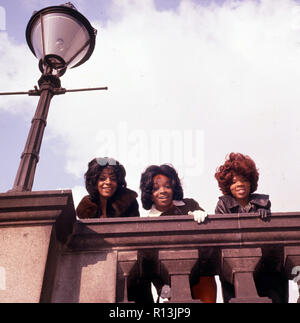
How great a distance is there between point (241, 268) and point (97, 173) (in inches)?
138

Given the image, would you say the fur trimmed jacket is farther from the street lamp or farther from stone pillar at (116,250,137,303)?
stone pillar at (116,250,137,303)

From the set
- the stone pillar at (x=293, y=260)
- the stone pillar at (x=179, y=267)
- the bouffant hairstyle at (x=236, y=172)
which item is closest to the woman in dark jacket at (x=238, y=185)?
the bouffant hairstyle at (x=236, y=172)

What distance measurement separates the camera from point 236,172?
23.2ft

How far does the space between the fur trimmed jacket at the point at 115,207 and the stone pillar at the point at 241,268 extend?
7.30ft

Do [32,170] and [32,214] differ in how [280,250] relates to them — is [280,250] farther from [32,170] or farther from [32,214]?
[32,170]

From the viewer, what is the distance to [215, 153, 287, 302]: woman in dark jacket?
16.5 ft

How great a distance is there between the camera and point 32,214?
477cm

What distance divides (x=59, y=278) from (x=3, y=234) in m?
0.69

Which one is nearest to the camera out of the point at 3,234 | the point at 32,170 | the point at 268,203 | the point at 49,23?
the point at 3,234

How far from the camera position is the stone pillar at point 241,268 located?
14.4 feet

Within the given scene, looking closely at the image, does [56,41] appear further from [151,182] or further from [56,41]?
[151,182]

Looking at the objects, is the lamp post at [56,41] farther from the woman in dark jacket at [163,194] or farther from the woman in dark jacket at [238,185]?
the woman in dark jacket at [238,185]
